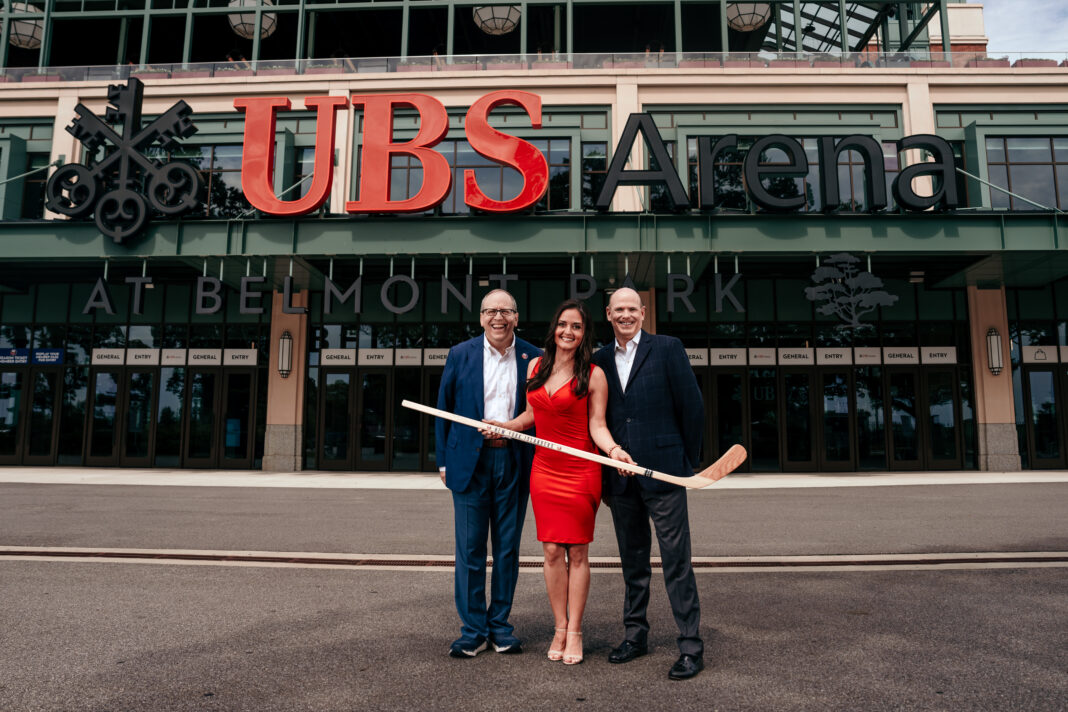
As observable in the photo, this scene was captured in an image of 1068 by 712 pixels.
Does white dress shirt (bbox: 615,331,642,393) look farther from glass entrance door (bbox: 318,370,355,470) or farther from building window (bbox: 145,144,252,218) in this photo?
building window (bbox: 145,144,252,218)

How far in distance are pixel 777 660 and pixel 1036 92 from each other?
22.3m

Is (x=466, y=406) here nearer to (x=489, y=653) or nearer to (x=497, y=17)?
(x=489, y=653)

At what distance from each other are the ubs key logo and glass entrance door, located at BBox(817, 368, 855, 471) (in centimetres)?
1692

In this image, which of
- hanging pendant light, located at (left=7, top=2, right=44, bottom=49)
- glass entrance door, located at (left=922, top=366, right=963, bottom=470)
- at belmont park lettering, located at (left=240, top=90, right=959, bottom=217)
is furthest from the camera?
hanging pendant light, located at (left=7, top=2, right=44, bottom=49)

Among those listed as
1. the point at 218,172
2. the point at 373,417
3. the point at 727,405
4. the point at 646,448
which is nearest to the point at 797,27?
the point at 727,405

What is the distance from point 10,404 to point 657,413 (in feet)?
72.9

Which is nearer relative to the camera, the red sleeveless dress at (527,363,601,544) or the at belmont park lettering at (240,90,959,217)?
the red sleeveless dress at (527,363,601,544)

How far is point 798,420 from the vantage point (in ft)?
60.0

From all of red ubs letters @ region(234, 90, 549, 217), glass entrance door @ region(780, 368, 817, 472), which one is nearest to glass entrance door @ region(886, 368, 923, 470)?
glass entrance door @ region(780, 368, 817, 472)

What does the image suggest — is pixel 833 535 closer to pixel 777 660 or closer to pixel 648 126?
pixel 777 660

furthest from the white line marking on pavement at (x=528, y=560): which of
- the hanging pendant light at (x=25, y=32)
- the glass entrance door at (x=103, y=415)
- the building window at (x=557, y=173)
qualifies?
the hanging pendant light at (x=25, y=32)

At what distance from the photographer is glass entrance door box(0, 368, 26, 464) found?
19234 millimetres

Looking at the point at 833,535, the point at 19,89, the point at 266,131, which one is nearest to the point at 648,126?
the point at 266,131

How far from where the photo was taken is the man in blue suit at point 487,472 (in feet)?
12.6
